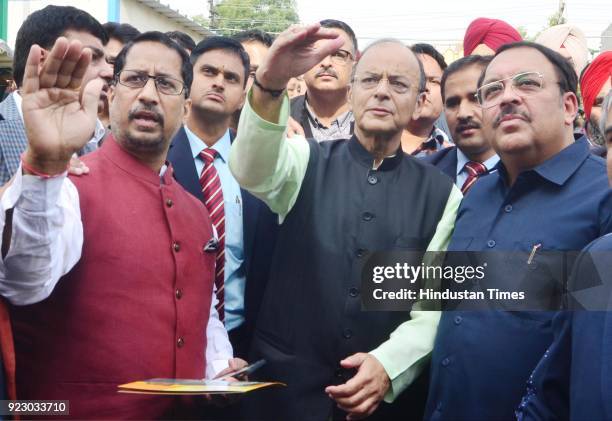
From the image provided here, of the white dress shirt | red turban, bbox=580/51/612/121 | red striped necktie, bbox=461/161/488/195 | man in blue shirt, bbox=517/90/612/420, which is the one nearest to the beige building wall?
red striped necktie, bbox=461/161/488/195

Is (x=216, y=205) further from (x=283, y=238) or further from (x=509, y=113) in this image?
(x=509, y=113)

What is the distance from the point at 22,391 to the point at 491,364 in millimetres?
1542

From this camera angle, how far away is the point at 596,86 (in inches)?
157

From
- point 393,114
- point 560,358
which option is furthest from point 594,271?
point 393,114

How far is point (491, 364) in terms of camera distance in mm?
2691

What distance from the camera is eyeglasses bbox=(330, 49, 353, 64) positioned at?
498cm

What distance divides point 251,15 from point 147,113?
4331 cm

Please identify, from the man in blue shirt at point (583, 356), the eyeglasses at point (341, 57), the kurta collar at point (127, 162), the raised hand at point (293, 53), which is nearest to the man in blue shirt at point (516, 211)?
the man in blue shirt at point (583, 356)

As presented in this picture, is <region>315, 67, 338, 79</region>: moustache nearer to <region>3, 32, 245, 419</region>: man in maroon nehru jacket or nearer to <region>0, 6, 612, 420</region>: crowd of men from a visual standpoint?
<region>0, 6, 612, 420</region>: crowd of men

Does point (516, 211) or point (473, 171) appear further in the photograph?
point (473, 171)

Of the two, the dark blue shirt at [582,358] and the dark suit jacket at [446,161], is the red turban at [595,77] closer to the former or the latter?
the dark suit jacket at [446,161]

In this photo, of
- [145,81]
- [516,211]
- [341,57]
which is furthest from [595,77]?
[145,81]

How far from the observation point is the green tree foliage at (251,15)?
134ft

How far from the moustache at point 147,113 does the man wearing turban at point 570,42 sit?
270 cm
